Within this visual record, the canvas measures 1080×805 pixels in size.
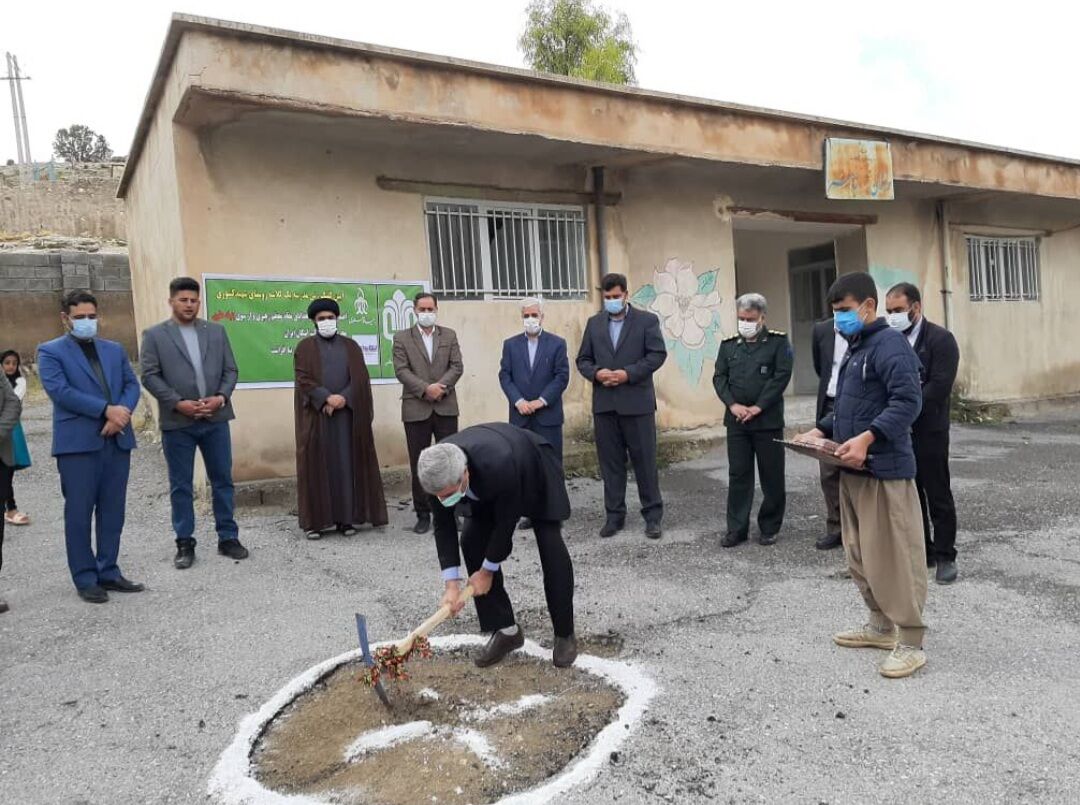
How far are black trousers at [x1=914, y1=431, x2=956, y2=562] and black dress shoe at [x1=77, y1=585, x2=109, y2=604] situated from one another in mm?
4760

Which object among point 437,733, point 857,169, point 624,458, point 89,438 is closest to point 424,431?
point 624,458

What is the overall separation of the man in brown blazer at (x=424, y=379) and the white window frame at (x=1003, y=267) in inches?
368

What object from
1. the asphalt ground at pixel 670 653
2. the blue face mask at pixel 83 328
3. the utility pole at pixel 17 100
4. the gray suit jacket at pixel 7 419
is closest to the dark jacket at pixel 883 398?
the asphalt ground at pixel 670 653

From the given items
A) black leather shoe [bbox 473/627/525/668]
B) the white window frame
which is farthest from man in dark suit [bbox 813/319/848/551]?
the white window frame

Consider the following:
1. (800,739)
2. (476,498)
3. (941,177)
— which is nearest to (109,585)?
(476,498)

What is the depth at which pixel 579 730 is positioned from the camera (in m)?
2.97

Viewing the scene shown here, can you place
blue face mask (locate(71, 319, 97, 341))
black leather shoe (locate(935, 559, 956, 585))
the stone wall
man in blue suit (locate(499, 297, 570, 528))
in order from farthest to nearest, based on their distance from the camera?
1. the stone wall
2. man in blue suit (locate(499, 297, 570, 528))
3. blue face mask (locate(71, 319, 97, 341))
4. black leather shoe (locate(935, 559, 956, 585))

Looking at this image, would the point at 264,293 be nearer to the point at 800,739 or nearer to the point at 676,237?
the point at 676,237

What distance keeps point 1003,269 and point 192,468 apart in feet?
41.0

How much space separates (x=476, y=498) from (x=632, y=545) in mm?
2521

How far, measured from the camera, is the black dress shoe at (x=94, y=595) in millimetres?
4555

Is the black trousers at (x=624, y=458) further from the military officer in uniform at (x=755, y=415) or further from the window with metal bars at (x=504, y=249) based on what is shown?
the window with metal bars at (x=504, y=249)

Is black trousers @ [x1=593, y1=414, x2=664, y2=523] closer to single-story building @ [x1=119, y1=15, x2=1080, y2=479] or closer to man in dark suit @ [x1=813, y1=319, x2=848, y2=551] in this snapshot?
man in dark suit @ [x1=813, y1=319, x2=848, y2=551]

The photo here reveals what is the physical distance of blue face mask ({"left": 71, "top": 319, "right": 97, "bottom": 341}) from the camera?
4.71 meters
